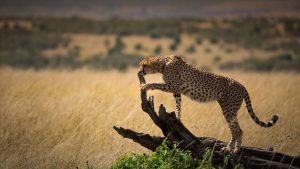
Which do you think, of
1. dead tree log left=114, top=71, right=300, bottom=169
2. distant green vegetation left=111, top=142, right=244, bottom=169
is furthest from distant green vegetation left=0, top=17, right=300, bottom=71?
distant green vegetation left=111, top=142, right=244, bottom=169

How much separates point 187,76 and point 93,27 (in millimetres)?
43448

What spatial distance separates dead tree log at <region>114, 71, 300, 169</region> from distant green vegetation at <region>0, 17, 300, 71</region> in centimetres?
1962

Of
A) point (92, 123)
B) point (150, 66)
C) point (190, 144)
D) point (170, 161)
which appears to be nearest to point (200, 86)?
point (150, 66)

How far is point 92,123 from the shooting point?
9.34m

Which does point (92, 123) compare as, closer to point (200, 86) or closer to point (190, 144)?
point (200, 86)

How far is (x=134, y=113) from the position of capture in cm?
995

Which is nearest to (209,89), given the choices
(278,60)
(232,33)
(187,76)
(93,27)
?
(187,76)

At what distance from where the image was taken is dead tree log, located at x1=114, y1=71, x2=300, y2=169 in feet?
21.2

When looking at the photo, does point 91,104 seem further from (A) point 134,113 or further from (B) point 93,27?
(B) point 93,27

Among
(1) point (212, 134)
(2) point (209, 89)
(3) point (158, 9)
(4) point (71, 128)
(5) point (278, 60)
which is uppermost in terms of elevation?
(3) point (158, 9)

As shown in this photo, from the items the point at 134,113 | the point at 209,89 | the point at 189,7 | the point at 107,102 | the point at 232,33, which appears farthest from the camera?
the point at 189,7

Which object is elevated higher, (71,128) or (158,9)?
(158,9)

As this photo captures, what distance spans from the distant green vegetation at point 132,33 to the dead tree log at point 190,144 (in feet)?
64.4

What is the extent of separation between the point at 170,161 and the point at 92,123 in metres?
3.14
